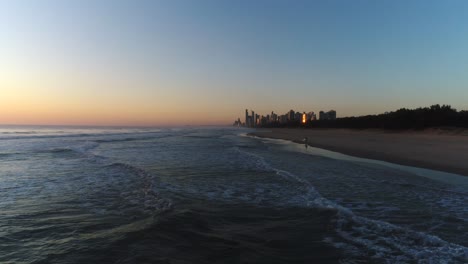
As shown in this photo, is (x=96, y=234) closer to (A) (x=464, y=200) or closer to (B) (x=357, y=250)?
(B) (x=357, y=250)

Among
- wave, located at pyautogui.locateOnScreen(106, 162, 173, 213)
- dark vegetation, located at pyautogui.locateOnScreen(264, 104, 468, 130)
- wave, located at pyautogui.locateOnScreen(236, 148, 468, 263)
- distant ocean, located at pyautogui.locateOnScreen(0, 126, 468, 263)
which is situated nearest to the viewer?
wave, located at pyautogui.locateOnScreen(236, 148, 468, 263)

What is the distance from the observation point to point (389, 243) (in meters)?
6.27

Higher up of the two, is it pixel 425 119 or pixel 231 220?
pixel 425 119

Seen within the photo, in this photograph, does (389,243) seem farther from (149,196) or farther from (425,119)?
(425,119)

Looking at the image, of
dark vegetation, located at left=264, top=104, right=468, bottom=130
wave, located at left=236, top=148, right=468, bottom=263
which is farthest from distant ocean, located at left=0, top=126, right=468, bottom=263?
dark vegetation, located at left=264, top=104, right=468, bottom=130

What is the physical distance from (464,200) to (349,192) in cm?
320

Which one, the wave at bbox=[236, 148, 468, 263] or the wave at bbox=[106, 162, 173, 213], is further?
the wave at bbox=[106, 162, 173, 213]

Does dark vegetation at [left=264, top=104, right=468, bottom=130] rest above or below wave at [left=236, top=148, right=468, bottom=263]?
above

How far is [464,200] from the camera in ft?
31.8

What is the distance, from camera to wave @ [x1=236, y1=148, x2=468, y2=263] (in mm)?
5605

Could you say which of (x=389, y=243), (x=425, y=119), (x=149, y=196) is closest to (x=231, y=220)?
(x=389, y=243)

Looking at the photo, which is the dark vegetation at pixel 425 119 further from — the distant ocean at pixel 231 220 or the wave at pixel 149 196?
the wave at pixel 149 196

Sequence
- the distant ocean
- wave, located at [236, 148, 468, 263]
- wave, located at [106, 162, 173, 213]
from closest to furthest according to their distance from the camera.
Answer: wave, located at [236, 148, 468, 263] → the distant ocean → wave, located at [106, 162, 173, 213]

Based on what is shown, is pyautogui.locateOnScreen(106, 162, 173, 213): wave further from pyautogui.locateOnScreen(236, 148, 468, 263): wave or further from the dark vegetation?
the dark vegetation
